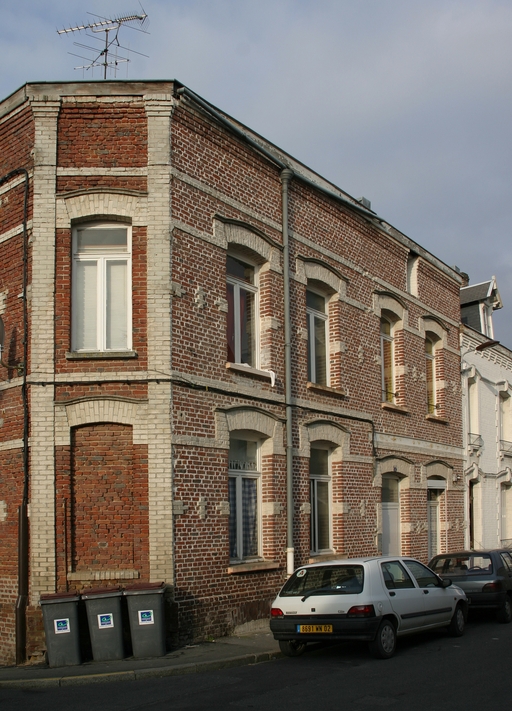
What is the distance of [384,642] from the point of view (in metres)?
11.4

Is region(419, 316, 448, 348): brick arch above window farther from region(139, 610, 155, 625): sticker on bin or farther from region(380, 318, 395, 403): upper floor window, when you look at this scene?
region(139, 610, 155, 625): sticker on bin

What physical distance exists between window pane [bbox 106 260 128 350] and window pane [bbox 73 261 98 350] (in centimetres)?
21

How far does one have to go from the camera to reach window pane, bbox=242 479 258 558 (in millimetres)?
15023

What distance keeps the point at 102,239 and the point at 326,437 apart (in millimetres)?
6240

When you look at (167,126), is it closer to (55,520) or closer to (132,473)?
(132,473)

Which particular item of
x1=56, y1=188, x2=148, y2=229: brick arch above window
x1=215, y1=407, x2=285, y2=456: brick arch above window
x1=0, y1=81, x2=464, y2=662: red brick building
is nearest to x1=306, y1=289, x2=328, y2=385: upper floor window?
x1=0, y1=81, x2=464, y2=662: red brick building

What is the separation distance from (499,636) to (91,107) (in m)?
10.8

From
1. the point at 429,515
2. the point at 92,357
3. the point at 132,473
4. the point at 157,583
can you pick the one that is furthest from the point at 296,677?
the point at 429,515

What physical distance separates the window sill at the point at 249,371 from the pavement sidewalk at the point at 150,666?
4.54m

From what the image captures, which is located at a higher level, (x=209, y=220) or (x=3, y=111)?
(x=3, y=111)

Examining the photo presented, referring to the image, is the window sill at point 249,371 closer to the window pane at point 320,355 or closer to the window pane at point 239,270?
the window pane at point 239,270

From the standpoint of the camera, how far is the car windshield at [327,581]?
38.2ft

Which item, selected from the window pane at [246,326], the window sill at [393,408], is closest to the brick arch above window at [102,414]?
the window pane at [246,326]

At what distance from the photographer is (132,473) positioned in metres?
13.0
